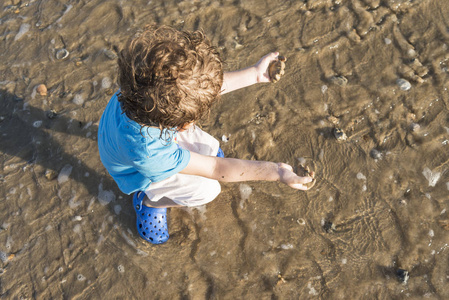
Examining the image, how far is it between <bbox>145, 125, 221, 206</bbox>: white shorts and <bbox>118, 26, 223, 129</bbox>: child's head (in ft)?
2.04

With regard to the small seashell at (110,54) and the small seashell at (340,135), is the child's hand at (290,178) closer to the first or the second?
the small seashell at (340,135)

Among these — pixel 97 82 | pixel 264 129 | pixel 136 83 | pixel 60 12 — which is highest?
pixel 136 83

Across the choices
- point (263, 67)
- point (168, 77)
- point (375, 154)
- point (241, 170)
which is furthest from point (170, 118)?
point (375, 154)

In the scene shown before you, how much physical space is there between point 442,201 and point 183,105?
89.4 inches

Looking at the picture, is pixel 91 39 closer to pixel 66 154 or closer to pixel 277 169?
pixel 66 154

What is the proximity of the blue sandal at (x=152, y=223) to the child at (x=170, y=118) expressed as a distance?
216mm

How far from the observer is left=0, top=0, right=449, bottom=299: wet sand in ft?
8.97

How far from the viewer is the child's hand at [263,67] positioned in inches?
104

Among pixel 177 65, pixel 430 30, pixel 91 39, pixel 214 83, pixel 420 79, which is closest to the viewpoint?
pixel 177 65

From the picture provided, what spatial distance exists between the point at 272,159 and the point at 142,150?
1.45 m

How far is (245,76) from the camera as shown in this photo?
2600mm

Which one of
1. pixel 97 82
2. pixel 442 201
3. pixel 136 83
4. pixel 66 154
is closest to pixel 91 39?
pixel 97 82

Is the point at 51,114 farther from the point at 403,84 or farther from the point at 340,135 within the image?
the point at 403,84

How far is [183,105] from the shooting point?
6.05 ft
